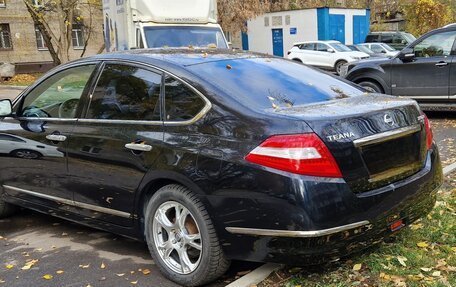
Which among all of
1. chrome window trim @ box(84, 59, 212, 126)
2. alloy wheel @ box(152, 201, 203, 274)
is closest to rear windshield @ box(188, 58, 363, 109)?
chrome window trim @ box(84, 59, 212, 126)

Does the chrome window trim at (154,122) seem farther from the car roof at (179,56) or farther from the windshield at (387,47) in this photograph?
the windshield at (387,47)

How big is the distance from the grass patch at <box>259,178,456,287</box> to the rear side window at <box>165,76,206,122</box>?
126cm

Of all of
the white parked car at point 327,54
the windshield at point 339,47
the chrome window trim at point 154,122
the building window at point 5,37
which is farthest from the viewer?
the building window at point 5,37

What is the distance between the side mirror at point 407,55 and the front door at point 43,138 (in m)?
7.24

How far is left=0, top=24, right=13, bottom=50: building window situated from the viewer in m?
34.6

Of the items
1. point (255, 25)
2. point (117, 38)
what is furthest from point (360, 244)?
point (255, 25)

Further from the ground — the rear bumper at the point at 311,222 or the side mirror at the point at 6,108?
the side mirror at the point at 6,108

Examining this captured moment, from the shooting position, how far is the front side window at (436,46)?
938 centimetres

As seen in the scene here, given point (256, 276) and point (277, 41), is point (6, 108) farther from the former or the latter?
point (277, 41)

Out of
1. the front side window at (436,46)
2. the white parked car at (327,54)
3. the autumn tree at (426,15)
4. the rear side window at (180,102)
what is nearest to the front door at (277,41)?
the white parked car at (327,54)

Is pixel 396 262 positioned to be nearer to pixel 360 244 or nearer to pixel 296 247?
pixel 360 244

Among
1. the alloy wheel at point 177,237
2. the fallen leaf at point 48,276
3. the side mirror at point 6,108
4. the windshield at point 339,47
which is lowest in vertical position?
the fallen leaf at point 48,276

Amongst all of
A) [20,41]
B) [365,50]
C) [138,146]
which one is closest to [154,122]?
[138,146]

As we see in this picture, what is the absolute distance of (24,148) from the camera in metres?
4.56
